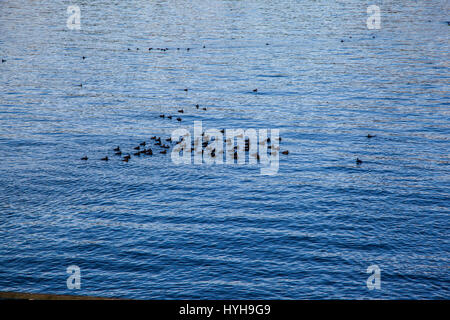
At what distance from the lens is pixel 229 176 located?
169 ft

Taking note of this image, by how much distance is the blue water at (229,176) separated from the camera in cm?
3531

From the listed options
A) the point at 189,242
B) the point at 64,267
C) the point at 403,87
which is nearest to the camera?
the point at 64,267

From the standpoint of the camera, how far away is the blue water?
1390 inches

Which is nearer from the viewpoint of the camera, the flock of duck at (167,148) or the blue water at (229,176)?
the blue water at (229,176)

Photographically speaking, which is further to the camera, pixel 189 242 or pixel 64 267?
pixel 189 242

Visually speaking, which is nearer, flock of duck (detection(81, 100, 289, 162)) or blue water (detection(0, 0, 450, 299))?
blue water (detection(0, 0, 450, 299))

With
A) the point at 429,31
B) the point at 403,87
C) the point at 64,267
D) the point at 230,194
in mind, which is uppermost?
the point at 429,31

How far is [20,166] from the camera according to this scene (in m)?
54.2

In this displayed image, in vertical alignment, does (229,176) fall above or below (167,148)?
below

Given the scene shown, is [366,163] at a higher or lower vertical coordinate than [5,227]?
higher

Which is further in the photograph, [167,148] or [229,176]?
[167,148]

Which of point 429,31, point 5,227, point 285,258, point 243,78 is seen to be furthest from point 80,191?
point 429,31

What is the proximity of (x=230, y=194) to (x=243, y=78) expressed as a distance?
153ft

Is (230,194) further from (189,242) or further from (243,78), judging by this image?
(243,78)
